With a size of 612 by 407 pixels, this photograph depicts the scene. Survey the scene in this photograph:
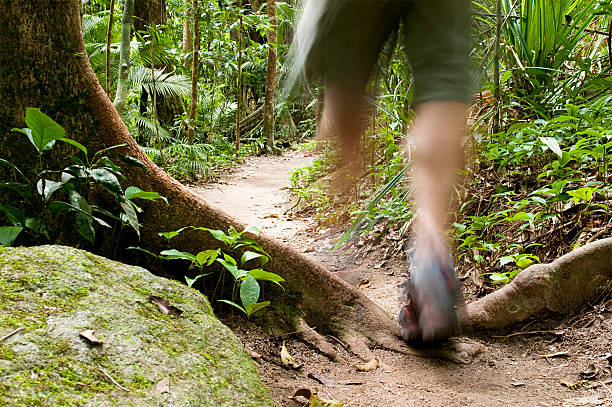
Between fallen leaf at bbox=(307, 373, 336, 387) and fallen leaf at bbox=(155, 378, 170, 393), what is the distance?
731 millimetres

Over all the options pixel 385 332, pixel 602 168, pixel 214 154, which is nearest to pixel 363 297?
pixel 385 332

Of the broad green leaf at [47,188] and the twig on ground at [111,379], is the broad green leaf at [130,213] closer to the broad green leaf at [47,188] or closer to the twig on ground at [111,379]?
the broad green leaf at [47,188]

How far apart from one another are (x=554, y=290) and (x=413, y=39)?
1.26 m

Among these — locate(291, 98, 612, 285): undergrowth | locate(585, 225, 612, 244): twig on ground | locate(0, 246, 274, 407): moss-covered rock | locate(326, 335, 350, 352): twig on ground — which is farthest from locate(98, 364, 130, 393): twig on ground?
locate(585, 225, 612, 244): twig on ground

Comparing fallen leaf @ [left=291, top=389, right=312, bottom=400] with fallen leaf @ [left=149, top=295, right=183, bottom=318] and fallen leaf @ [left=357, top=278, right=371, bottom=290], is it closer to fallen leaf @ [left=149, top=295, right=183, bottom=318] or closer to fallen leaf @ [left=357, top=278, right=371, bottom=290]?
fallen leaf @ [left=149, top=295, right=183, bottom=318]

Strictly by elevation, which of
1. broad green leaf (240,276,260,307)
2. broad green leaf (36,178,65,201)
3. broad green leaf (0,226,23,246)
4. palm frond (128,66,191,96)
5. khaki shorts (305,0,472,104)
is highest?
khaki shorts (305,0,472,104)

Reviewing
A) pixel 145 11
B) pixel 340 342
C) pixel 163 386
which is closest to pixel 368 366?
pixel 340 342

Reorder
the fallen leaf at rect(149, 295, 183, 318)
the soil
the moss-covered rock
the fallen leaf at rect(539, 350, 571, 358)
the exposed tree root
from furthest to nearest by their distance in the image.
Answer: the exposed tree root → the fallen leaf at rect(539, 350, 571, 358) → the soil → the fallen leaf at rect(149, 295, 183, 318) → the moss-covered rock

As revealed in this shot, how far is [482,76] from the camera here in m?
3.10

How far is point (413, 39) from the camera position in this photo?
1.53 meters

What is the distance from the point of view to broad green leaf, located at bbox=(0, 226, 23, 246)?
4.66ft

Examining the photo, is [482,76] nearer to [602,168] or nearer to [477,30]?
[477,30]

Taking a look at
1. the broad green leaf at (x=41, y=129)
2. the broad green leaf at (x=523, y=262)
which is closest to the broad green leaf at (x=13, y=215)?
the broad green leaf at (x=41, y=129)

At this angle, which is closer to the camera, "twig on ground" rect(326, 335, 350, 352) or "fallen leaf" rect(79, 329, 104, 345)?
"fallen leaf" rect(79, 329, 104, 345)
